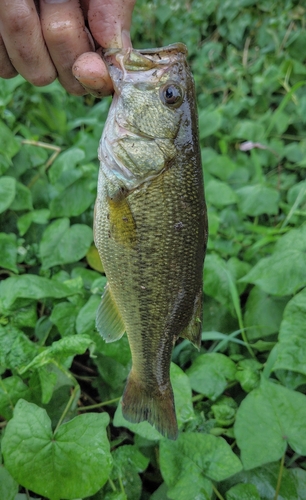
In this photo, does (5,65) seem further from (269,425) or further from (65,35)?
(269,425)

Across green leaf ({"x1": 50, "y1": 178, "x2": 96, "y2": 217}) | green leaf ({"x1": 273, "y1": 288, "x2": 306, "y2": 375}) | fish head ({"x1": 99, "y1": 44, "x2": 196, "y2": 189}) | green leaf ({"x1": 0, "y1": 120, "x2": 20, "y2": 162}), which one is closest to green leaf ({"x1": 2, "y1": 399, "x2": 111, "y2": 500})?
green leaf ({"x1": 273, "y1": 288, "x2": 306, "y2": 375})

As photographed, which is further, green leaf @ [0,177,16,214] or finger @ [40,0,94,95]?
green leaf @ [0,177,16,214]

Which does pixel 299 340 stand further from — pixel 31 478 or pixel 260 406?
pixel 31 478

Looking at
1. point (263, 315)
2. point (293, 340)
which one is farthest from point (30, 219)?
point (293, 340)

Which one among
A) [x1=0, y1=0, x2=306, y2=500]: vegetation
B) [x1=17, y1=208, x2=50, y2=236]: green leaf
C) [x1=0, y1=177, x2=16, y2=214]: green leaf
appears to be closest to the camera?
[x1=0, y1=0, x2=306, y2=500]: vegetation

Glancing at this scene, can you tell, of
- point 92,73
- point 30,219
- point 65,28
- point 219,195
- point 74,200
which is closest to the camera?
point 92,73

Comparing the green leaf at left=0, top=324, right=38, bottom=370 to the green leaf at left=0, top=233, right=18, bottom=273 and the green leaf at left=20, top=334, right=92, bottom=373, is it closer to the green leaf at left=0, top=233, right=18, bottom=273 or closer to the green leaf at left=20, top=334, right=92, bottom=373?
the green leaf at left=20, top=334, right=92, bottom=373

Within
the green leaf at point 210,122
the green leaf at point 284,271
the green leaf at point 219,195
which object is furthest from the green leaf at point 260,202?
the green leaf at point 210,122
